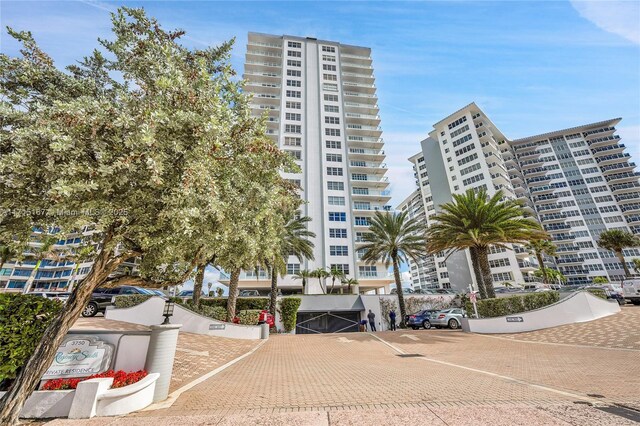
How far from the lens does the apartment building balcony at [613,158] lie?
249 feet

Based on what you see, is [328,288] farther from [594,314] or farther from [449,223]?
[594,314]

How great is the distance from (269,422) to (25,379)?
4.73m

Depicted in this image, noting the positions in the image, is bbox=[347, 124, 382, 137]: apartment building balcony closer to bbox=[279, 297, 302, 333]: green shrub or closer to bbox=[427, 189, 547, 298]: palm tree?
→ bbox=[427, 189, 547, 298]: palm tree

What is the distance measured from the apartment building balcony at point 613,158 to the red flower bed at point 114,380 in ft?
→ 374

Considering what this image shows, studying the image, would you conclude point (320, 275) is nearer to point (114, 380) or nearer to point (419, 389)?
point (419, 389)

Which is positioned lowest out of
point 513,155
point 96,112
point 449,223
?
point 96,112

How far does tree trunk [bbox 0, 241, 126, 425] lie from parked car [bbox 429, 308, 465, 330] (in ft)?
77.2

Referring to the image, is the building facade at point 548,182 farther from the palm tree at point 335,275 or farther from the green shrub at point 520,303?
the green shrub at point 520,303

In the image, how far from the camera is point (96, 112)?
4.73 meters

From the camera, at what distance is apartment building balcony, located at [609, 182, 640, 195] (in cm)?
7212

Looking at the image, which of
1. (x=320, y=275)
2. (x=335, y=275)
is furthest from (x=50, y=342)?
(x=335, y=275)

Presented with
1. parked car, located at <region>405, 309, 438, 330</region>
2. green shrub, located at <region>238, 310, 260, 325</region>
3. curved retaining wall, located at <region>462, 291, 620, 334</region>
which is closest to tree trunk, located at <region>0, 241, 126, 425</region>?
green shrub, located at <region>238, 310, 260, 325</region>

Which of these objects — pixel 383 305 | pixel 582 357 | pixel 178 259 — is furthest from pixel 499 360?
pixel 383 305

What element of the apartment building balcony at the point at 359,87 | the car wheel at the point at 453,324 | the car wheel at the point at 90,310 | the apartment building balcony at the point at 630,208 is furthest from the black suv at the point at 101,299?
the apartment building balcony at the point at 630,208
